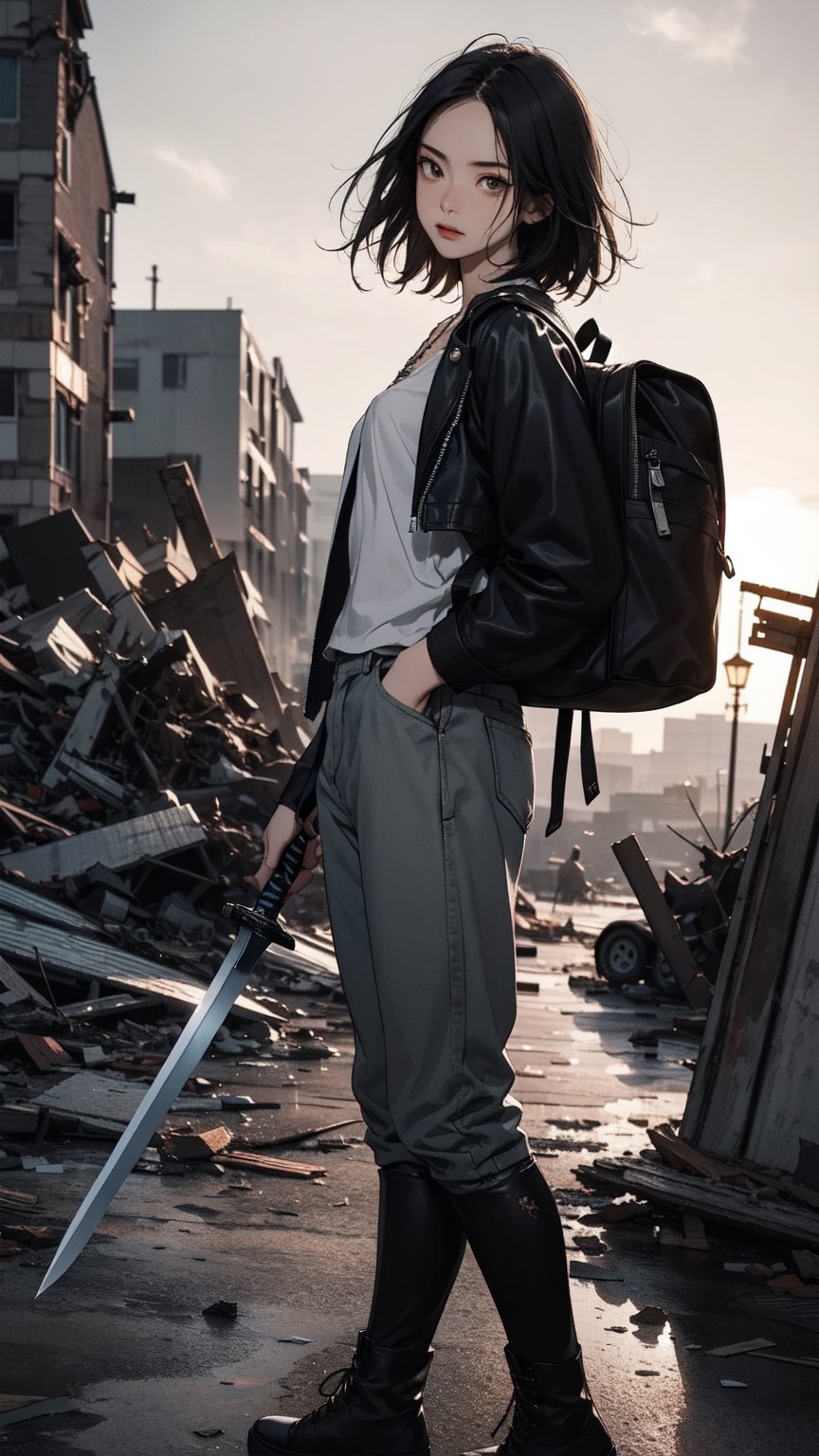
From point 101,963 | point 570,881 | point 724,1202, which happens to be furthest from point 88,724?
point 570,881

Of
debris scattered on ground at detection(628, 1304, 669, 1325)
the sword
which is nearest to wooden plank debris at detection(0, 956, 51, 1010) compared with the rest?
debris scattered on ground at detection(628, 1304, 669, 1325)

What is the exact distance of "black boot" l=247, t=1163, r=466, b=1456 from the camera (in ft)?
8.15

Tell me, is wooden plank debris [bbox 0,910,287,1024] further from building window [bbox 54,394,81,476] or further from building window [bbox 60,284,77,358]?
building window [bbox 60,284,77,358]

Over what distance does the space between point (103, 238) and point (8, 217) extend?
5153mm

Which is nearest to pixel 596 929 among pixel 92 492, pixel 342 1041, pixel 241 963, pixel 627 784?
pixel 92 492

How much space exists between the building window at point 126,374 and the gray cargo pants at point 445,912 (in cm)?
5337

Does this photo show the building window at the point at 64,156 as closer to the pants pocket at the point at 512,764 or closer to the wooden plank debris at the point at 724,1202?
the wooden plank debris at the point at 724,1202

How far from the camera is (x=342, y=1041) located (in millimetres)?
9188

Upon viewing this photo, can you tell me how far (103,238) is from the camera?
34.1 m

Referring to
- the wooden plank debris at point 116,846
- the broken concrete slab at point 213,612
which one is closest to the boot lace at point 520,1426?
the wooden plank debris at point 116,846

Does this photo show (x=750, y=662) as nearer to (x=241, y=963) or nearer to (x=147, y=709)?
(x=147, y=709)

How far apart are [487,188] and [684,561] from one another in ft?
2.54

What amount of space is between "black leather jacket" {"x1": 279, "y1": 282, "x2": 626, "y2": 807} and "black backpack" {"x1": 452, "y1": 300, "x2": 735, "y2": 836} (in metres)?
0.05

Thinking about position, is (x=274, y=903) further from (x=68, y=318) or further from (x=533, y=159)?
(x=68, y=318)
